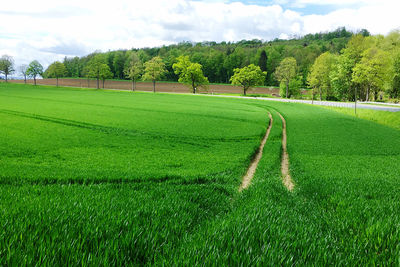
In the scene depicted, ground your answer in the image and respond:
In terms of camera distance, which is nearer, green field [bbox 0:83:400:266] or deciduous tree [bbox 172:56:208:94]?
green field [bbox 0:83:400:266]

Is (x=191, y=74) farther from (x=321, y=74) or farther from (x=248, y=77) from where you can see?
(x=321, y=74)

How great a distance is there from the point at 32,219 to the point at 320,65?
301 feet

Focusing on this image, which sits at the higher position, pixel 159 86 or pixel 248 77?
pixel 248 77

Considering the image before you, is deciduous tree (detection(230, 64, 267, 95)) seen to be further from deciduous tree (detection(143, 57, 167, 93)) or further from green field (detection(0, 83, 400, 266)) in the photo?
green field (detection(0, 83, 400, 266))

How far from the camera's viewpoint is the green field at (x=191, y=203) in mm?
3396

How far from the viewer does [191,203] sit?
660 centimetres

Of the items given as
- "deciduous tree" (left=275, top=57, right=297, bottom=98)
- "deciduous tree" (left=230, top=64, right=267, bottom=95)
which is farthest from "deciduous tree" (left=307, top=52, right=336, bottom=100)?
"deciduous tree" (left=230, top=64, right=267, bottom=95)

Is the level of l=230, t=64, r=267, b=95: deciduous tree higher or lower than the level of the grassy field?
higher

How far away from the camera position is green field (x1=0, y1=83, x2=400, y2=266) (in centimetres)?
340

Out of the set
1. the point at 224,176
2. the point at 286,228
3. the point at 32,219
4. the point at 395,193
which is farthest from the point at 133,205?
the point at 395,193

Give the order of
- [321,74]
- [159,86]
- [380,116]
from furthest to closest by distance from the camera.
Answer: [159,86], [321,74], [380,116]

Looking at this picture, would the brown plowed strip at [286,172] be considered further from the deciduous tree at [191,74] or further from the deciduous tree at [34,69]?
the deciduous tree at [34,69]

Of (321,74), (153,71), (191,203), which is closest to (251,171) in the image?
(191,203)

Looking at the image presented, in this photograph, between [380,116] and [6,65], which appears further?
[6,65]
